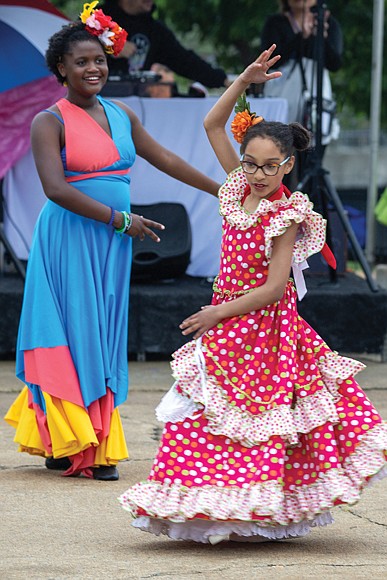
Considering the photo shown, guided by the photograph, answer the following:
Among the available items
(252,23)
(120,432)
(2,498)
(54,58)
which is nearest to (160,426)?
(120,432)

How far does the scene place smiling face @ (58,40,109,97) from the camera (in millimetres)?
5406

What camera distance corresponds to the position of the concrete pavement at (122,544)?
402cm

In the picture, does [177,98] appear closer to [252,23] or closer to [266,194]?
[266,194]

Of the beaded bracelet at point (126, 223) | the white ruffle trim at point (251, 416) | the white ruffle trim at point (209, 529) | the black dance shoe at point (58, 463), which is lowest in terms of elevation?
the black dance shoe at point (58, 463)

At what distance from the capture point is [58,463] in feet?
18.6

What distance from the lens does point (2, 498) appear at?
199 inches

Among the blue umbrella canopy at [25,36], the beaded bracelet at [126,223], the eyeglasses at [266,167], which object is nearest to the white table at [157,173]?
the blue umbrella canopy at [25,36]

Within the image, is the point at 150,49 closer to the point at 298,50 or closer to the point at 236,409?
the point at 298,50

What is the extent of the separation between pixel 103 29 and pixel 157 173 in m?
3.37

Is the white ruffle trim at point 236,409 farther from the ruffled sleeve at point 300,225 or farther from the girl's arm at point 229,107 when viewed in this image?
the girl's arm at point 229,107

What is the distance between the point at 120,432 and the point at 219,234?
3581 millimetres

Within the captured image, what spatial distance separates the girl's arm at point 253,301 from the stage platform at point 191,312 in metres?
3.77

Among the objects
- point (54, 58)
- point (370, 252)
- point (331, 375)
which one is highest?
point (54, 58)

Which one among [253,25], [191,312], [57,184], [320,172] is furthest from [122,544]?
[253,25]
